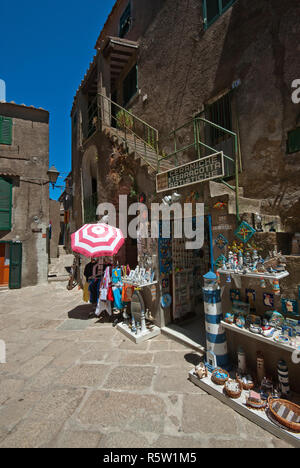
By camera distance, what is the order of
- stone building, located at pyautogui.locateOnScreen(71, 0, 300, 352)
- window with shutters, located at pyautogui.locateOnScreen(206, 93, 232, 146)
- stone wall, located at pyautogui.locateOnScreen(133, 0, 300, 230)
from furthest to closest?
window with shutters, located at pyautogui.locateOnScreen(206, 93, 232, 146) < stone wall, located at pyautogui.locateOnScreen(133, 0, 300, 230) < stone building, located at pyautogui.locateOnScreen(71, 0, 300, 352)

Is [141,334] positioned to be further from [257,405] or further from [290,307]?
[290,307]

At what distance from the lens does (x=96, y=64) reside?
10914 millimetres

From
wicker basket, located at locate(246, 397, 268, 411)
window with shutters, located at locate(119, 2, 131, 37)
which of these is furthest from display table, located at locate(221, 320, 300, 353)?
window with shutters, located at locate(119, 2, 131, 37)

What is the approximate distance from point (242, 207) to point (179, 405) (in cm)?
321

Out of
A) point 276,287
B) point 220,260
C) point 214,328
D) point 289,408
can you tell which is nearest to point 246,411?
point 289,408

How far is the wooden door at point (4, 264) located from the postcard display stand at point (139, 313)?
8.91 metres

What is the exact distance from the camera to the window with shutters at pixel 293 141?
16.0ft

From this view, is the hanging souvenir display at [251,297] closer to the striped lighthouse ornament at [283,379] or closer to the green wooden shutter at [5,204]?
the striped lighthouse ornament at [283,379]

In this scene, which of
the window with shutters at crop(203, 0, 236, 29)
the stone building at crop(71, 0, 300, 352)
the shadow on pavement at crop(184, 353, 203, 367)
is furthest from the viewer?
the window with shutters at crop(203, 0, 236, 29)

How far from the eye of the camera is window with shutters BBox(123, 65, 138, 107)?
35.0 ft

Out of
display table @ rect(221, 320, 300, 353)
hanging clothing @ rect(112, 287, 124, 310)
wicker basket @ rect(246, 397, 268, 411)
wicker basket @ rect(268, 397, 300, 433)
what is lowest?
wicker basket @ rect(246, 397, 268, 411)

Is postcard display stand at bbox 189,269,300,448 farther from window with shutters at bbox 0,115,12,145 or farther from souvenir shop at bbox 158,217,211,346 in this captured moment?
window with shutters at bbox 0,115,12,145

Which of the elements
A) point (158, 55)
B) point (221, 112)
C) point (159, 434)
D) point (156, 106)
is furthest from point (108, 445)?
point (158, 55)

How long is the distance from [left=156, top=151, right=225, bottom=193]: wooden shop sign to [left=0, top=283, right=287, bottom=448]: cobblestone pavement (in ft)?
11.2
